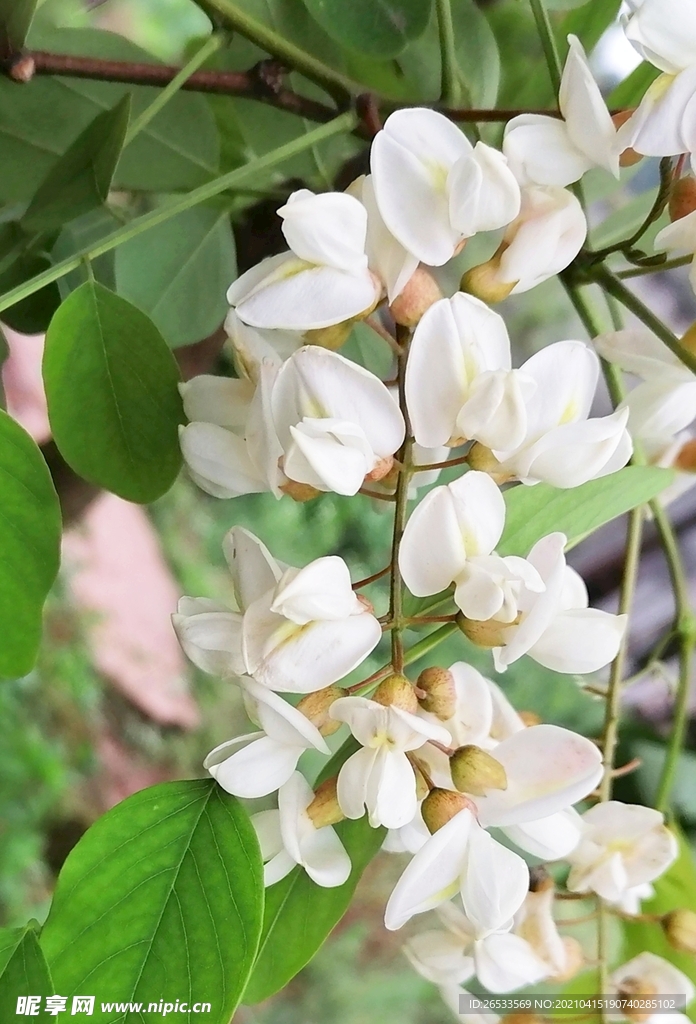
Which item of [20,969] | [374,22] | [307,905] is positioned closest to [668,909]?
[307,905]

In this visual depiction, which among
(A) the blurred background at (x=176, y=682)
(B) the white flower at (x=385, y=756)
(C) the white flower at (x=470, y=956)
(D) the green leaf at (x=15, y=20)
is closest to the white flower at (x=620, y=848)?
(C) the white flower at (x=470, y=956)

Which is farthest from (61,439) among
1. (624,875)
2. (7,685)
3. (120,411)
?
(7,685)

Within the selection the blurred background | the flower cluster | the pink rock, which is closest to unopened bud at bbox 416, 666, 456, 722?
the flower cluster

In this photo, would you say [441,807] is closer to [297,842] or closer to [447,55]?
[297,842]

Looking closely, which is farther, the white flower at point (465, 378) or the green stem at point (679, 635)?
the green stem at point (679, 635)

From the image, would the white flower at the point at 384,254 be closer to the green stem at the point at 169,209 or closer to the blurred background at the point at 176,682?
the green stem at the point at 169,209
